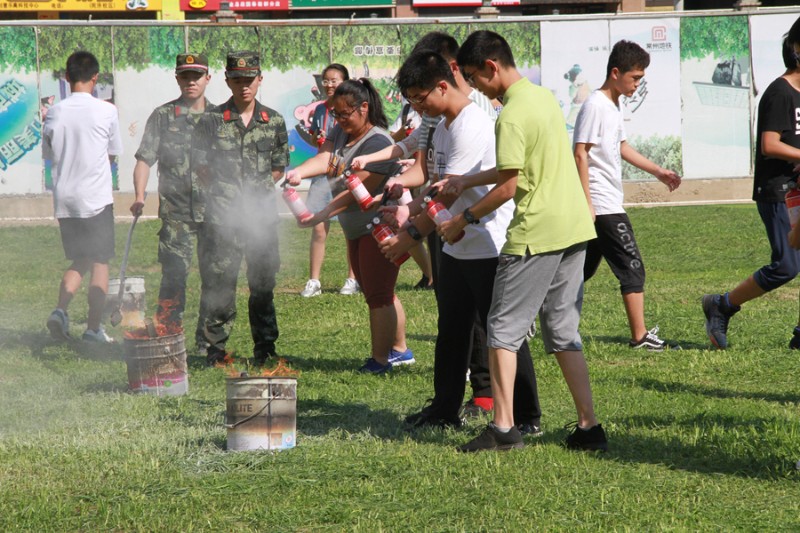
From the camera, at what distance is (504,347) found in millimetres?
5293

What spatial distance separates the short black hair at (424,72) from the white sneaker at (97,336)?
176 inches

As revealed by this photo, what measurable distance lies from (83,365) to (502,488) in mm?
4369

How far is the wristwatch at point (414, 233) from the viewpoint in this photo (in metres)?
5.69

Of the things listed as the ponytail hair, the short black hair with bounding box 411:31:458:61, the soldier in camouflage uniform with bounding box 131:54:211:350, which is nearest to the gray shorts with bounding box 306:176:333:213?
the soldier in camouflage uniform with bounding box 131:54:211:350

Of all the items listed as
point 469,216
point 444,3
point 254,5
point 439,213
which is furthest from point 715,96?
point 469,216

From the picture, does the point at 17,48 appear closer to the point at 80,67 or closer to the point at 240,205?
the point at 80,67

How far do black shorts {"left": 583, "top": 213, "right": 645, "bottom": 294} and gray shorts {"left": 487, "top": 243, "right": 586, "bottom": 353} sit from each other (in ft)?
8.89

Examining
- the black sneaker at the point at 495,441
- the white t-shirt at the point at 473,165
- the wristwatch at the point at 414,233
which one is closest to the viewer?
the black sneaker at the point at 495,441

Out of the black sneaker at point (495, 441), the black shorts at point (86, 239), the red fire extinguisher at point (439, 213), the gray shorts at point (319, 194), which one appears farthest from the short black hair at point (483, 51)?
the gray shorts at point (319, 194)

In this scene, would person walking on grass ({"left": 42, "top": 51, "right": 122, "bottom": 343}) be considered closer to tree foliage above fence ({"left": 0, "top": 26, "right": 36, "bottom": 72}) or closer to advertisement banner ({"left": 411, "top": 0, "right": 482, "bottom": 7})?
tree foliage above fence ({"left": 0, "top": 26, "right": 36, "bottom": 72})

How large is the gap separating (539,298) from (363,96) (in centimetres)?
254

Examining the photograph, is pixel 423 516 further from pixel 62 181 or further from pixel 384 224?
pixel 62 181

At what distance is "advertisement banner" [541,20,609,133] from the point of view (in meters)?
21.7

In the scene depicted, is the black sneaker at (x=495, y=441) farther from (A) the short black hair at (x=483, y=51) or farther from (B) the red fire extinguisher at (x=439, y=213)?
(A) the short black hair at (x=483, y=51)
